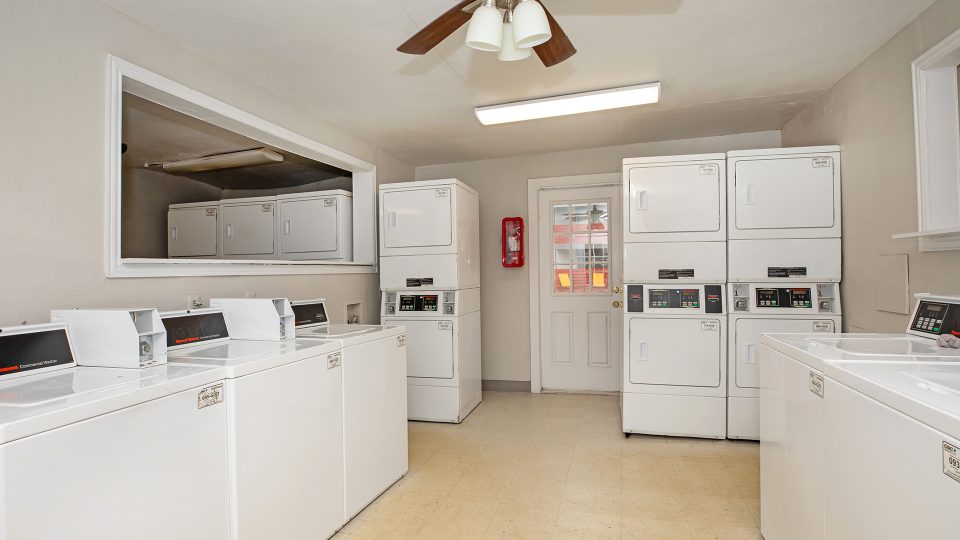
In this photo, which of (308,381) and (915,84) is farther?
(915,84)

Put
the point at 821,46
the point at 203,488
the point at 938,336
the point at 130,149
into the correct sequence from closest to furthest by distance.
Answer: the point at 203,488, the point at 938,336, the point at 821,46, the point at 130,149

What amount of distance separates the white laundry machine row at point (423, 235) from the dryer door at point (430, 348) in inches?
12.9

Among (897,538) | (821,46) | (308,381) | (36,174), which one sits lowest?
(897,538)

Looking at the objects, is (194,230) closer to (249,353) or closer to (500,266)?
(500,266)

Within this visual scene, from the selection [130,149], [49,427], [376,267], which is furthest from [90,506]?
[130,149]

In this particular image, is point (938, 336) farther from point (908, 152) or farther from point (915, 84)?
point (915, 84)

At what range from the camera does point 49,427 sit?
3.74 ft

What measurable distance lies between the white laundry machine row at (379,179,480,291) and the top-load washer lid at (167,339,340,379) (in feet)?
5.98

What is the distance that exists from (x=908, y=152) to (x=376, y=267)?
148 inches

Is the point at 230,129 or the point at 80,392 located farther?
the point at 230,129

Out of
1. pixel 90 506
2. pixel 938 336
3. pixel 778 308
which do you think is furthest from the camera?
pixel 778 308

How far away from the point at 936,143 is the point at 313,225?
13.4 ft

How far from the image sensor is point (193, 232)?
187 inches

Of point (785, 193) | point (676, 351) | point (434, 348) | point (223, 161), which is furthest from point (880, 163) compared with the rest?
point (223, 161)
